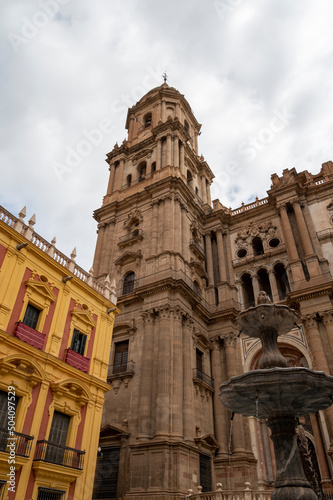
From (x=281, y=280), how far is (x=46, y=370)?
1838cm

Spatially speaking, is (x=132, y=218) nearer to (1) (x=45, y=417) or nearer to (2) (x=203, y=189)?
(2) (x=203, y=189)

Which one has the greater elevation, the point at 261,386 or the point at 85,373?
the point at 85,373

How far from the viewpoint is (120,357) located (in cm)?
2291

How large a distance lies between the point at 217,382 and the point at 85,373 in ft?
36.1

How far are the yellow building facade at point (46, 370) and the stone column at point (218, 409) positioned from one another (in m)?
9.05

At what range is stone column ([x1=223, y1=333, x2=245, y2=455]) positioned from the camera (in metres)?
21.3

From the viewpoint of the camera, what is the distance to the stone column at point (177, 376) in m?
18.8

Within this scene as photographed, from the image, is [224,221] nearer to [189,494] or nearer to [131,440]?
[131,440]

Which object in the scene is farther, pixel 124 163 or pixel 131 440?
pixel 124 163

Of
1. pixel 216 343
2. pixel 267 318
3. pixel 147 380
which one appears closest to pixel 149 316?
pixel 147 380

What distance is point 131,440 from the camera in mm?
19031

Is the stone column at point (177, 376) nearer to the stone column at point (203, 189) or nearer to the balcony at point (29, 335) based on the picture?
the balcony at point (29, 335)

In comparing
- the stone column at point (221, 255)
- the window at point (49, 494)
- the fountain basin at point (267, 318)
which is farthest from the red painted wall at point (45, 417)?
the stone column at point (221, 255)

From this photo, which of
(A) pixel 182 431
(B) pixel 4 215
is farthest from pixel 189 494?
(B) pixel 4 215
